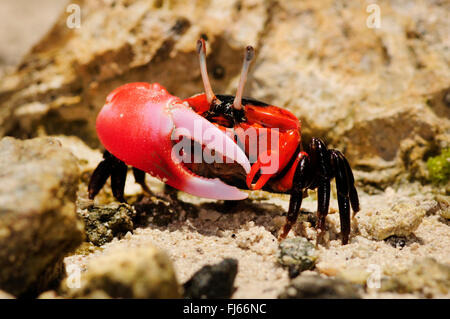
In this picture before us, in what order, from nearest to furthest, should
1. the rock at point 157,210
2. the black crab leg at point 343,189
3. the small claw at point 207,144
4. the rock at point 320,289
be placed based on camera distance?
the rock at point 320,289 → the small claw at point 207,144 → the black crab leg at point 343,189 → the rock at point 157,210

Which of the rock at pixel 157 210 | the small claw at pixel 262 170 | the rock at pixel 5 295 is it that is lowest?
the rock at pixel 5 295

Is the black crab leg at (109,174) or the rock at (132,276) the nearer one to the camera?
the rock at (132,276)

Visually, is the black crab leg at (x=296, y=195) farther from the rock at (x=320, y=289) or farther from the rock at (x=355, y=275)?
the rock at (x=320, y=289)

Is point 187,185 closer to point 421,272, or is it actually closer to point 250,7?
point 421,272

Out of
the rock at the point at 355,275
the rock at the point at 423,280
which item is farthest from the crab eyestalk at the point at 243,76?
the rock at the point at 423,280

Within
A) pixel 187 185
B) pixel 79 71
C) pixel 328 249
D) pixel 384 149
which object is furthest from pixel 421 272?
pixel 79 71

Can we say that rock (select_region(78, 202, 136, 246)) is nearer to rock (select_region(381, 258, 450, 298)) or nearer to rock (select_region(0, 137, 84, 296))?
rock (select_region(0, 137, 84, 296))

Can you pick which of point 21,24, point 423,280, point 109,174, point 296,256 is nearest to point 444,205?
point 423,280
